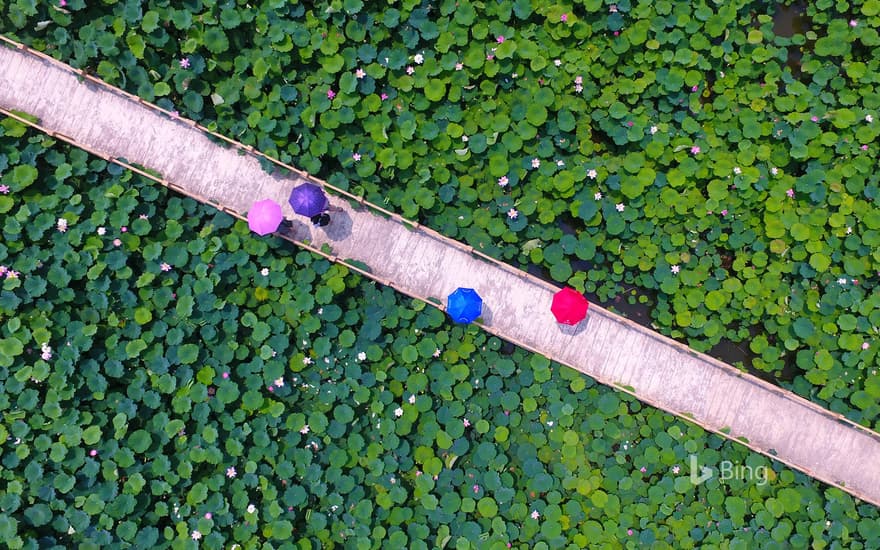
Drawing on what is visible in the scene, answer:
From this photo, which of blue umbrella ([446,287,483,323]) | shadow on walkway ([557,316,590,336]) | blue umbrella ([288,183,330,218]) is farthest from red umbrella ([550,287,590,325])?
blue umbrella ([288,183,330,218])

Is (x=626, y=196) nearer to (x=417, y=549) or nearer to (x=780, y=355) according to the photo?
(x=780, y=355)

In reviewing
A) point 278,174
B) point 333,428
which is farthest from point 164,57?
point 333,428

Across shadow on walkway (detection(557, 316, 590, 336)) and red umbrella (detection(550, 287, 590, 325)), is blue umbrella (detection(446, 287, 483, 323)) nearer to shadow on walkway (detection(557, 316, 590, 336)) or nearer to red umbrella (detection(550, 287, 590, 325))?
red umbrella (detection(550, 287, 590, 325))
